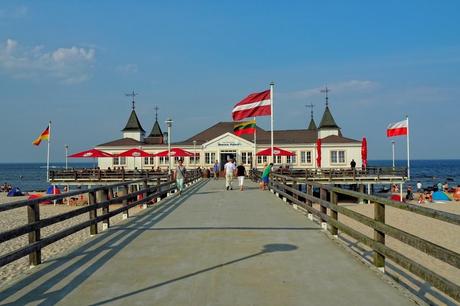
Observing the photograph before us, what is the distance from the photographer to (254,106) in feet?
86.0

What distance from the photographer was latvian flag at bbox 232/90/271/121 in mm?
25688

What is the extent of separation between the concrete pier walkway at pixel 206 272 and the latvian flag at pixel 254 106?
16.5m

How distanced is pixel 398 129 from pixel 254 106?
16.0 meters

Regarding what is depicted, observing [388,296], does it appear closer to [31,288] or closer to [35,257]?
[31,288]

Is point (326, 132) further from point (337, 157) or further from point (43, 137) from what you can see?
A: point (43, 137)

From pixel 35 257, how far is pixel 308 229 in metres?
5.64

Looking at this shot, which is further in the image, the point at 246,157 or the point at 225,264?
the point at 246,157

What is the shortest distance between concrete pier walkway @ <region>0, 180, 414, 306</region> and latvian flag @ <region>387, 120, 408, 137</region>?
2907 cm

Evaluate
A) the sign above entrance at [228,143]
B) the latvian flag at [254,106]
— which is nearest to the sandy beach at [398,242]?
the latvian flag at [254,106]

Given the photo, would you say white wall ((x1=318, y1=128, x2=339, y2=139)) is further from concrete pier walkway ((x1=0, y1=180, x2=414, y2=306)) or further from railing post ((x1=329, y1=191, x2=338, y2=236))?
railing post ((x1=329, y1=191, x2=338, y2=236))

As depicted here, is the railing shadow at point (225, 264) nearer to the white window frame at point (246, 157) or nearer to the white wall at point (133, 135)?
the white window frame at point (246, 157)

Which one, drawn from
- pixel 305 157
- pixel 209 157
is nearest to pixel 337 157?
pixel 305 157

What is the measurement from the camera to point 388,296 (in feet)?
16.3

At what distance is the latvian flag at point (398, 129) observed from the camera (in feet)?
117
